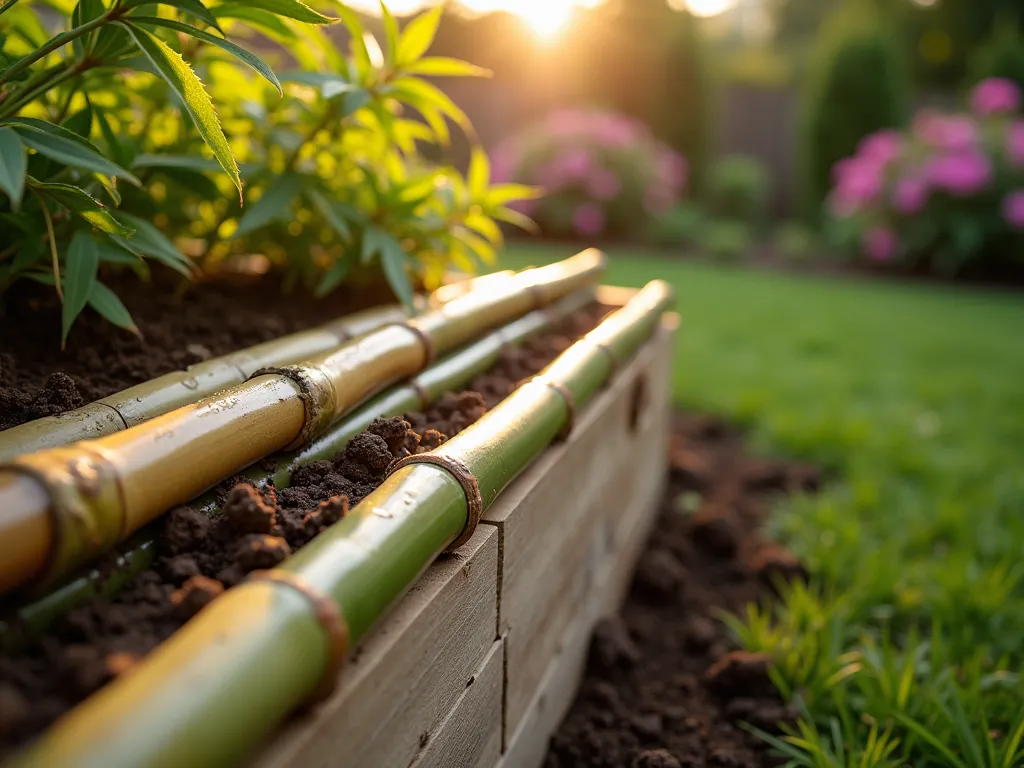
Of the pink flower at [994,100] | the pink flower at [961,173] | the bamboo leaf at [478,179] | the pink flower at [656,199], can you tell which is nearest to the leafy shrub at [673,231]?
the pink flower at [656,199]

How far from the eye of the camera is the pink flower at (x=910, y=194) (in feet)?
27.9

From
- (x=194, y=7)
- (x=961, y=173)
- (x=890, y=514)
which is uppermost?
(x=194, y=7)

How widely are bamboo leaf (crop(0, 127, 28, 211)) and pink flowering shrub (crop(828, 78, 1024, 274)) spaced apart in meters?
9.13

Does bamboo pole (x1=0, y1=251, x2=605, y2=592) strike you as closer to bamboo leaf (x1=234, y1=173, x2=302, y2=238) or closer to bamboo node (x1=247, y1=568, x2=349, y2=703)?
bamboo node (x1=247, y1=568, x2=349, y2=703)

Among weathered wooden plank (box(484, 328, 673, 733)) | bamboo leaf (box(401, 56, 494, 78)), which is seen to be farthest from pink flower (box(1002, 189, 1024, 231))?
bamboo leaf (box(401, 56, 494, 78))

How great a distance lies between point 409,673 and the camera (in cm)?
101

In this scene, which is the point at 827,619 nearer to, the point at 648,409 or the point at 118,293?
the point at 648,409

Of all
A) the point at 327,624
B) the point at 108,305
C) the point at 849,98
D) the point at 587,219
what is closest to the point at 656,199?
the point at 587,219

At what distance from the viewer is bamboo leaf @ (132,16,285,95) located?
3.57 feet

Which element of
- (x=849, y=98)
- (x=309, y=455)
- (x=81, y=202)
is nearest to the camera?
(x=81, y=202)

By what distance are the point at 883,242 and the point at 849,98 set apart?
433 cm

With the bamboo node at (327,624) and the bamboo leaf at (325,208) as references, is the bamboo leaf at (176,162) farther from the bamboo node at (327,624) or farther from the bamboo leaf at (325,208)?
the bamboo node at (327,624)

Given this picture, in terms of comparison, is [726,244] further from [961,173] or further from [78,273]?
[78,273]

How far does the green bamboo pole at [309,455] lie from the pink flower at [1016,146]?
324 inches
